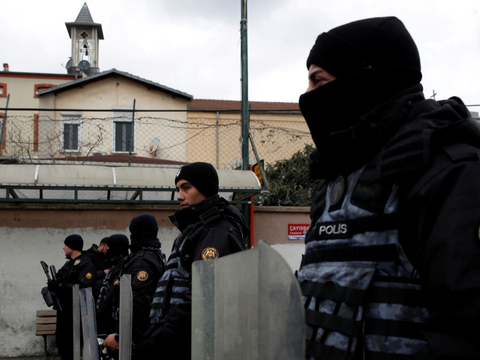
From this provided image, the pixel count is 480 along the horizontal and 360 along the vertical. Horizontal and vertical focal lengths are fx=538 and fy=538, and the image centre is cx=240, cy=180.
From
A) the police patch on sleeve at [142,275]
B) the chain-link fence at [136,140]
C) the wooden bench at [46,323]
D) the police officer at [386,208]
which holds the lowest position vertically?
the wooden bench at [46,323]

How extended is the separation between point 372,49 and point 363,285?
0.74 meters

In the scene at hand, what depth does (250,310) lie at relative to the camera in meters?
1.31

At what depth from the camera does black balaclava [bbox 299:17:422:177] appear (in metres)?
1.65

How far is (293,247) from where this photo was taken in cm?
980

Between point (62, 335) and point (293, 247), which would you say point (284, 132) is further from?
point (62, 335)

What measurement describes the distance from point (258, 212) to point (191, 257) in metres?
6.63

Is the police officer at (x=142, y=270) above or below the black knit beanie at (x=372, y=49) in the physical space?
below

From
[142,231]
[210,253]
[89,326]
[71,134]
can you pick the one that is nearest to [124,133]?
[71,134]

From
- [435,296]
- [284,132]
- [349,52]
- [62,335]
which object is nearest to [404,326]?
[435,296]

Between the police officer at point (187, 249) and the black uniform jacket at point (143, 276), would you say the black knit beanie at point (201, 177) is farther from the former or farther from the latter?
the black uniform jacket at point (143, 276)

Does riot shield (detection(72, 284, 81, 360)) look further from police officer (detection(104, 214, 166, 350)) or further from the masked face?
the masked face

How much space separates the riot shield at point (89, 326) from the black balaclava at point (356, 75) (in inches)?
109

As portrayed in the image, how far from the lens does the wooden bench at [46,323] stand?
27.8ft

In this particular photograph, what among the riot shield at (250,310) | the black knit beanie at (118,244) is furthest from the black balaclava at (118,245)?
the riot shield at (250,310)
